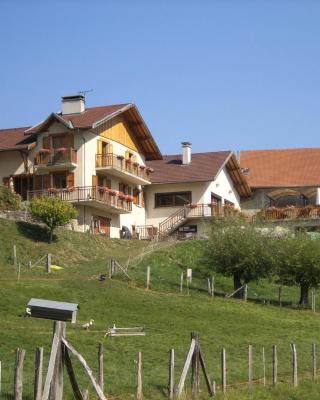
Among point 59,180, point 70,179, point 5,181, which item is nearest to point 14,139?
point 5,181

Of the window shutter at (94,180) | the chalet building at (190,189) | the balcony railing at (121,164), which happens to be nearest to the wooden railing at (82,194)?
the window shutter at (94,180)

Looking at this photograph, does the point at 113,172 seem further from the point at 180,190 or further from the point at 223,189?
the point at 223,189

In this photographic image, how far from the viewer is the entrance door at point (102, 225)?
5839cm

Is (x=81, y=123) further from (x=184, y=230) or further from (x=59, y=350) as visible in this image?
(x=59, y=350)

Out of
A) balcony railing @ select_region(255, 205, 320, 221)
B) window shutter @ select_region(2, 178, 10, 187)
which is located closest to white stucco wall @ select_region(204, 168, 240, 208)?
balcony railing @ select_region(255, 205, 320, 221)

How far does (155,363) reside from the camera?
1039 inches

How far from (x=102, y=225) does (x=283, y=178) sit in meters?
18.5

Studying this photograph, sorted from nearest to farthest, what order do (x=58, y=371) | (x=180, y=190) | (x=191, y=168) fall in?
(x=58, y=371) → (x=180, y=190) → (x=191, y=168)

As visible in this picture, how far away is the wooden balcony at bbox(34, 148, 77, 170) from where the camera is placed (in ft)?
192

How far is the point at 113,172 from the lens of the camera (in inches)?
2402

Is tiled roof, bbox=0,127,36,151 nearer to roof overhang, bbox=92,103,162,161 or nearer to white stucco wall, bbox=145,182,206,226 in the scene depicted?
roof overhang, bbox=92,103,162,161

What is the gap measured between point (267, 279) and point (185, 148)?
2196 cm

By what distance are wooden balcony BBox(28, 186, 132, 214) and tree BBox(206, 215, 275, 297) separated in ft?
37.5

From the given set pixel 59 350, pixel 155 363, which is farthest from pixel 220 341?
pixel 59 350
